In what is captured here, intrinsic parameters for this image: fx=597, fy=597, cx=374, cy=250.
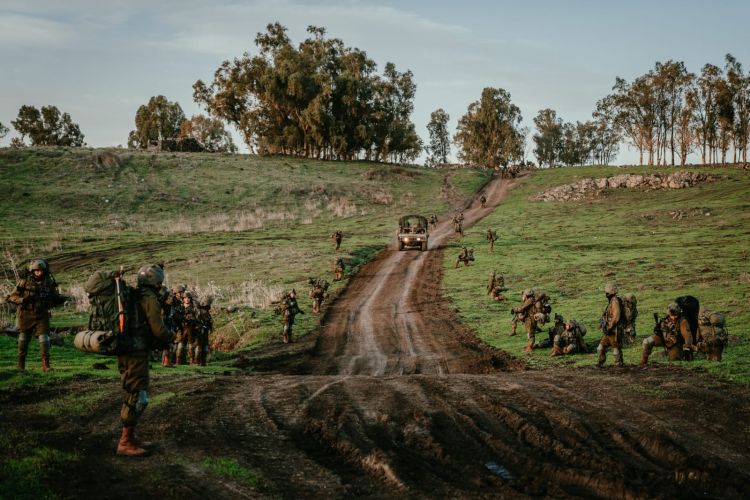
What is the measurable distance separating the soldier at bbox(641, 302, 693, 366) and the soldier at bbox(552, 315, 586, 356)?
2.61m

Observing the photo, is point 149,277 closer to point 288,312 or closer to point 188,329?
point 188,329

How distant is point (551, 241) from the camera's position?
43281mm

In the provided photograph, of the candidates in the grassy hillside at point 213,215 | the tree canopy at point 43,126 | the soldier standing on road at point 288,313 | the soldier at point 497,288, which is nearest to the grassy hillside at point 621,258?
the soldier at point 497,288

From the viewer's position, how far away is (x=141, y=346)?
781cm

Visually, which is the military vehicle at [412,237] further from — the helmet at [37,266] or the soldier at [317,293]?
the helmet at [37,266]

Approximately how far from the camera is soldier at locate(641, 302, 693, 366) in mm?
14562

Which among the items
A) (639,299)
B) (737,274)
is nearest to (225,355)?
(639,299)

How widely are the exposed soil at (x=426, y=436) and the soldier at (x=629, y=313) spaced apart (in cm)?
139

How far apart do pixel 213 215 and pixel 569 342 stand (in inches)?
1845

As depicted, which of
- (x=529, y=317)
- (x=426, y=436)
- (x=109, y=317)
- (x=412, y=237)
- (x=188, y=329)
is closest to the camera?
(x=109, y=317)

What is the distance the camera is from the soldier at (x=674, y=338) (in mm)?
14562

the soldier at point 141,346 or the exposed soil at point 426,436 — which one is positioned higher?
the soldier at point 141,346

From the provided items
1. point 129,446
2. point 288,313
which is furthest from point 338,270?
point 129,446

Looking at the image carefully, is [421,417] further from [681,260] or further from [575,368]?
[681,260]
